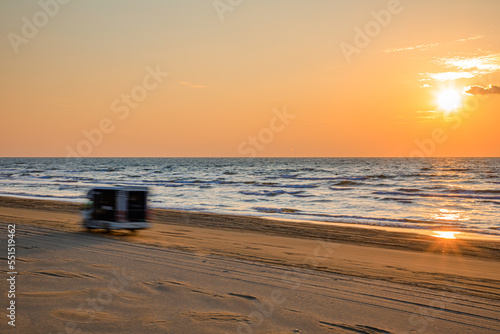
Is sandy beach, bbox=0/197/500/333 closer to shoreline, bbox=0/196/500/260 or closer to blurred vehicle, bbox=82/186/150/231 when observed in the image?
shoreline, bbox=0/196/500/260

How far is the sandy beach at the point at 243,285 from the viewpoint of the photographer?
16.5 ft

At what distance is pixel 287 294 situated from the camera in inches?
251

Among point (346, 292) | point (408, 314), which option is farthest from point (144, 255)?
point (408, 314)

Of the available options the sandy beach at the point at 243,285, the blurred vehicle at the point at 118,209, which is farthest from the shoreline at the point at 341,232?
the blurred vehicle at the point at 118,209

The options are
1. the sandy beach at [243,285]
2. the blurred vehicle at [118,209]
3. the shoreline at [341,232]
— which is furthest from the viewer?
the shoreline at [341,232]

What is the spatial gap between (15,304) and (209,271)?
10.7 feet

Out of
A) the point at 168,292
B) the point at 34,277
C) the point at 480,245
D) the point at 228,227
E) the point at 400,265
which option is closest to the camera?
the point at 168,292

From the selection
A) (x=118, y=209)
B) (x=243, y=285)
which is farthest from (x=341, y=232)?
(x=243, y=285)

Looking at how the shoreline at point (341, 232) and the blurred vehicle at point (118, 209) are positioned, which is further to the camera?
the shoreline at point (341, 232)

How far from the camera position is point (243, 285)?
22.1ft

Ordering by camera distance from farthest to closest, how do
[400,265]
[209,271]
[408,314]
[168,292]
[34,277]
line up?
[400,265]
[209,271]
[34,277]
[168,292]
[408,314]

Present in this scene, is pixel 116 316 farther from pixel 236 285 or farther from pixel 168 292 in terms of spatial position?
pixel 236 285

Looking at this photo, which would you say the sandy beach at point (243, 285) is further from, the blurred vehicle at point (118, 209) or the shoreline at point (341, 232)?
the blurred vehicle at point (118, 209)

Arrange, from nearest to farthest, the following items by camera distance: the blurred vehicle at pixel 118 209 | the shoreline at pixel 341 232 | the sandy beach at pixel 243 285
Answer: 1. the sandy beach at pixel 243 285
2. the blurred vehicle at pixel 118 209
3. the shoreline at pixel 341 232
